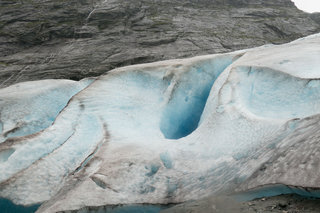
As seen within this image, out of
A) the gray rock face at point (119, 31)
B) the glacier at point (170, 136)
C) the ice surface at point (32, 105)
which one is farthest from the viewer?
the gray rock face at point (119, 31)

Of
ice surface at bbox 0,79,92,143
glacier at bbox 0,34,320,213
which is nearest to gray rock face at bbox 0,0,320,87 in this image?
ice surface at bbox 0,79,92,143

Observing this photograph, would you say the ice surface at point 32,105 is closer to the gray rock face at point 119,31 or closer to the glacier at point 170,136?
the glacier at point 170,136

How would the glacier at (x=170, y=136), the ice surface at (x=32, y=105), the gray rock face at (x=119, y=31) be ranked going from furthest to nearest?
the gray rock face at (x=119, y=31), the ice surface at (x=32, y=105), the glacier at (x=170, y=136)

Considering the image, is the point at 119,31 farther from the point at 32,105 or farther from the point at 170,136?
the point at 170,136

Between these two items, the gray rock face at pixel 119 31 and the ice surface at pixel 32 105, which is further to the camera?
the gray rock face at pixel 119 31

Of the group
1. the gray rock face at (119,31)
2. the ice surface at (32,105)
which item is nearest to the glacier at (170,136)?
the ice surface at (32,105)

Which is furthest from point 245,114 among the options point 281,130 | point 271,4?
point 271,4
